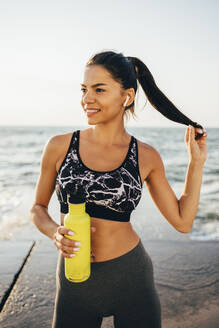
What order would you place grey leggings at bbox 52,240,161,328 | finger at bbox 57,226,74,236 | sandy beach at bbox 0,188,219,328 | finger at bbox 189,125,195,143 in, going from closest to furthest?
finger at bbox 57,226,74,236, grey leggings at bbox 52,240,161,328, finger at bbox 189,125,195,143, sandy beach at bbox 0,188,219,328

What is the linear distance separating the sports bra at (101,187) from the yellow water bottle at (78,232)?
0.97 ft

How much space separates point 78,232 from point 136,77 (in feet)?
4.70

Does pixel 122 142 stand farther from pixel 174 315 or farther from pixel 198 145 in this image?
pixel 174 315

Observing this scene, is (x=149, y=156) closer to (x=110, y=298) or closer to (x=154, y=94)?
(x=154, y=94)

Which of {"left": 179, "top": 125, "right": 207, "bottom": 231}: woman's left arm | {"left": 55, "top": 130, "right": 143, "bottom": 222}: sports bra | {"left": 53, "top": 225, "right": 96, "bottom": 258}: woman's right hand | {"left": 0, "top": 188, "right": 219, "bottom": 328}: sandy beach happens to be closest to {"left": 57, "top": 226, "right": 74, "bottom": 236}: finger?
{"left": 53, "top": 225, "right": 96, "bottom": 258}: woman's right hand

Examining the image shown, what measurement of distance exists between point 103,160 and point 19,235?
4067 millimetres

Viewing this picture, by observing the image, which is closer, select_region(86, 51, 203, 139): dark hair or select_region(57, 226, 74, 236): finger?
select_region(57, 226, 74, 236): finger

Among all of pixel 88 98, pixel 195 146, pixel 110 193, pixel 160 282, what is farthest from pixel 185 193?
pixel 160 282

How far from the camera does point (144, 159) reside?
1.98 metres

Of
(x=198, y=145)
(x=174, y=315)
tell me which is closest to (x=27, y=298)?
(x=174, y=315)

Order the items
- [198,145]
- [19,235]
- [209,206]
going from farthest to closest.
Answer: [209,206] < [19,235] < [198,145]

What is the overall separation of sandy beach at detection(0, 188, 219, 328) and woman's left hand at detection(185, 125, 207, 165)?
1883 millimetres

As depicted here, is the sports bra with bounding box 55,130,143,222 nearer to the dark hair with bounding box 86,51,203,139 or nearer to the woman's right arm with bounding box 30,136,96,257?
the woman's right arm with bounding box 30,136,96,257

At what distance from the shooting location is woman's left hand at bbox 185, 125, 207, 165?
2.00m
